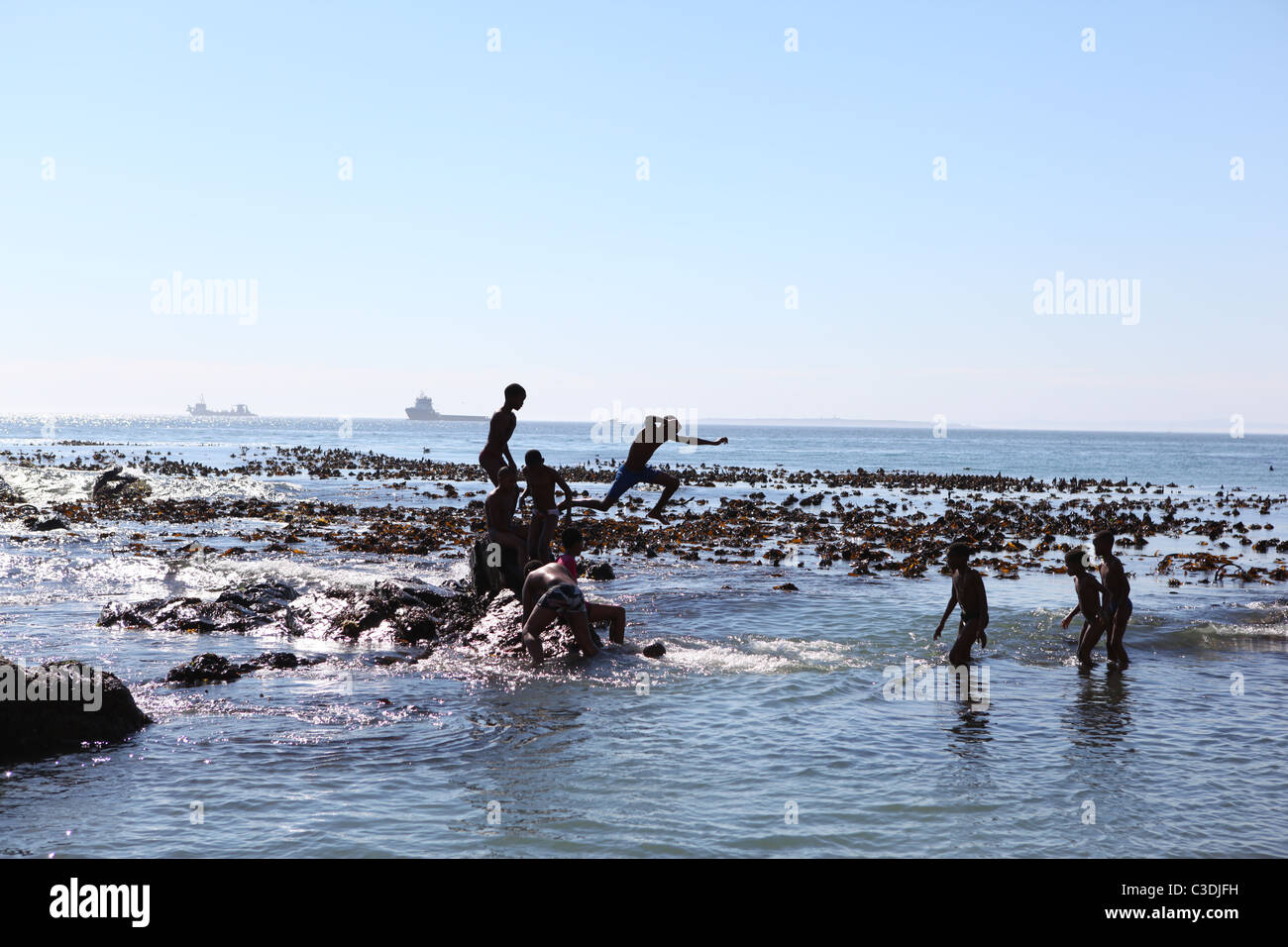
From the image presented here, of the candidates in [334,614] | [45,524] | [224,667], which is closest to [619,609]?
[334,614]

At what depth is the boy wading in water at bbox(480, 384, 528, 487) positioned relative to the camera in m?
14.3

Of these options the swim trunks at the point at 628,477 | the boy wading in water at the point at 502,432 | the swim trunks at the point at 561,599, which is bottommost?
the swim trunks at the point at 561,599

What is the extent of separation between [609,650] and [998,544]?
61.6 feet

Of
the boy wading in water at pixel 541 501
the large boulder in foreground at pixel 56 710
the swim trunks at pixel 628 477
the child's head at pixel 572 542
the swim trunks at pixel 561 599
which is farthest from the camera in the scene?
the boy wading in water at pixel 541 501

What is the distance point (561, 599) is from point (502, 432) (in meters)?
A: 3.23

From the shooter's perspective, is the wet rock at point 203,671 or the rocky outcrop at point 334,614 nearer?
the wet rock at point 203,671

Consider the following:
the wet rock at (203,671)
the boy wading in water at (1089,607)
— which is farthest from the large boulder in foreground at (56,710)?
the boy wading in water at (1089,607)

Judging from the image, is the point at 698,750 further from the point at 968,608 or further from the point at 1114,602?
the point at 1114,602

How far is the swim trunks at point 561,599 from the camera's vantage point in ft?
42.7

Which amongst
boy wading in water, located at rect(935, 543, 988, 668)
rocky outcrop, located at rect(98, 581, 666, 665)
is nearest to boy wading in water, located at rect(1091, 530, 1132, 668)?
boy wading in water, located at rect(935, 543, 988, 668)

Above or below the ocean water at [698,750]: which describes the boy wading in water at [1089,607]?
above

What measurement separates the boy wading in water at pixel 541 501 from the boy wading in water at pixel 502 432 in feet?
1.13

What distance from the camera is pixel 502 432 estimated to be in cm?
1484

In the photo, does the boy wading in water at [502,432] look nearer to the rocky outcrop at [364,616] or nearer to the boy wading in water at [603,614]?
the boy wading in water at [603,614]
